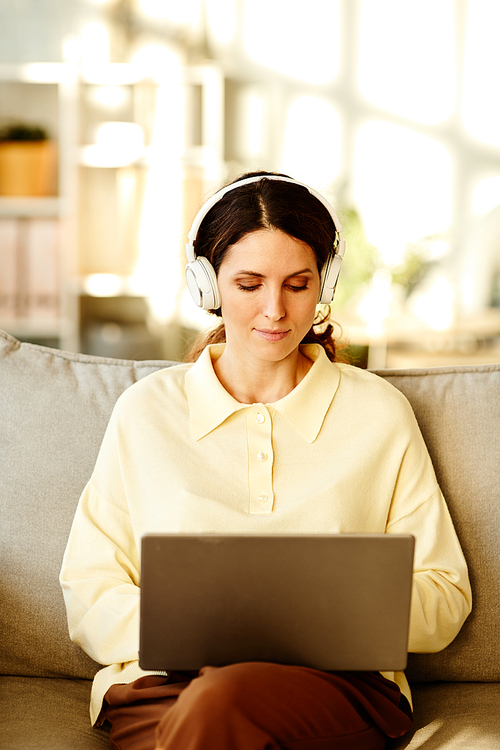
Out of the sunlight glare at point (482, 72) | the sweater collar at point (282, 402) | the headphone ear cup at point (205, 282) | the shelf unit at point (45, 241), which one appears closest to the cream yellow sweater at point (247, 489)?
the sweater collar at point (282, 402)

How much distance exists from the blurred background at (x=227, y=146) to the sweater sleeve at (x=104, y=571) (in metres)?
2.12

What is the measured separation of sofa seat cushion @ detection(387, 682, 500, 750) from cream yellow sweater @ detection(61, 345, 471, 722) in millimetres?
74

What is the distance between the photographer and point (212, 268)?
1.24 m

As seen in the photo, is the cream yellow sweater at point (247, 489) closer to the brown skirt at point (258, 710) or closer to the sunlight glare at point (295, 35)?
the brown skirt at point (258, 710)

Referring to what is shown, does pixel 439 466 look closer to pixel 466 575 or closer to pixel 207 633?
pixel 466 575

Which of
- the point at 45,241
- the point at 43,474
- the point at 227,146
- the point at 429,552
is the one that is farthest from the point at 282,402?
the point at 227,146

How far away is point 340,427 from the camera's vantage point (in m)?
1.21

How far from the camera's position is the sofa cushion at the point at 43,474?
4.14 ft

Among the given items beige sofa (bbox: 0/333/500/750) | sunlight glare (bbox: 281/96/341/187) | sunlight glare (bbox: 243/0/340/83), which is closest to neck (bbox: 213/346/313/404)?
beige sofa (bbox: 0/333/500/750)

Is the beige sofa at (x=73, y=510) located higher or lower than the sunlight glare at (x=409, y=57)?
lower

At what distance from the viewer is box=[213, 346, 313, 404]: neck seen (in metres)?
1.28

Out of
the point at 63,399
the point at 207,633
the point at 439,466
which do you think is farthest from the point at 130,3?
the point at 207,633

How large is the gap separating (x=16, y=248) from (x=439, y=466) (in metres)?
2.48

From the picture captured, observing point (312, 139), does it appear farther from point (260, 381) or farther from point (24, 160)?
point (260, 381)
